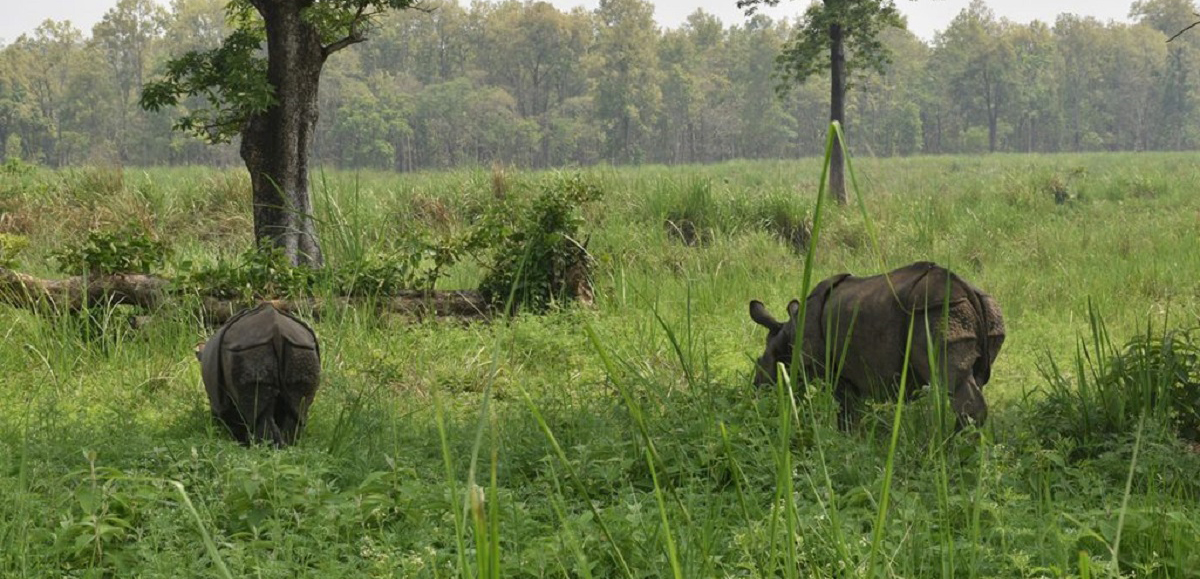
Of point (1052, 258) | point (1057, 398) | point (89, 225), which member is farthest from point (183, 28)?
point (1057, 398)

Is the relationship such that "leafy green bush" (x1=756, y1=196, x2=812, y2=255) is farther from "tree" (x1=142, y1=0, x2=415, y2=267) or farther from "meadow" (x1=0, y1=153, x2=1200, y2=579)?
"tree" (x1=142, y1=0, x2=415, y2=267)

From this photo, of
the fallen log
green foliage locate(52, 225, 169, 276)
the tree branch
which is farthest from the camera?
the tree branch

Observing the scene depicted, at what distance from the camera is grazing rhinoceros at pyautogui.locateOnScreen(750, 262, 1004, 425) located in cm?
445

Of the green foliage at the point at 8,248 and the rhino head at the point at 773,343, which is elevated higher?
the green foliage at the point at 8,248

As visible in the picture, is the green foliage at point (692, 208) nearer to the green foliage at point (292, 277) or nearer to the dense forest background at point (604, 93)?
the green foliage at point (292, 277)

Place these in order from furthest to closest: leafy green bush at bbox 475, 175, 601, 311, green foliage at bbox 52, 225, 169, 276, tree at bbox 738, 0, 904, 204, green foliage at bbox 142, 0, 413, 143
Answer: tree at bbox 738, 0, 904, 204, green foliage at bbox 142, 0, 413, 143, leafy green bush at bbox 475, 175, 601, 311, green foliage at bbox 52, 225, 169, 276

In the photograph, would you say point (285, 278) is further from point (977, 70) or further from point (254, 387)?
point (977, 70)

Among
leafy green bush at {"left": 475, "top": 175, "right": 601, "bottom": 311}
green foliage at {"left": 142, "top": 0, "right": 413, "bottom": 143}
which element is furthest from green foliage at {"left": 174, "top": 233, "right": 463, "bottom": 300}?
green foliage at {"left": 142, "top": 0, "right": 413, "bottom": 143}

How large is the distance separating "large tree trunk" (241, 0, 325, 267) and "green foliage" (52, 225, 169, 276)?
4.75 ft

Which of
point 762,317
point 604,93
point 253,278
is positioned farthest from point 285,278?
point 604,93

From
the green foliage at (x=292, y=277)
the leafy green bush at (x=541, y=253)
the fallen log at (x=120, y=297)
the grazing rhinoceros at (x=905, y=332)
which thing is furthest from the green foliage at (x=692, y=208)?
the grazing rhinoceros at (x=905, y=332)

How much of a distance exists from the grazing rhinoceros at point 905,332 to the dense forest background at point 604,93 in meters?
54.6

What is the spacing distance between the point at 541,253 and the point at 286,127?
2.48m

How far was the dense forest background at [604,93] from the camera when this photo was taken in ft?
208
